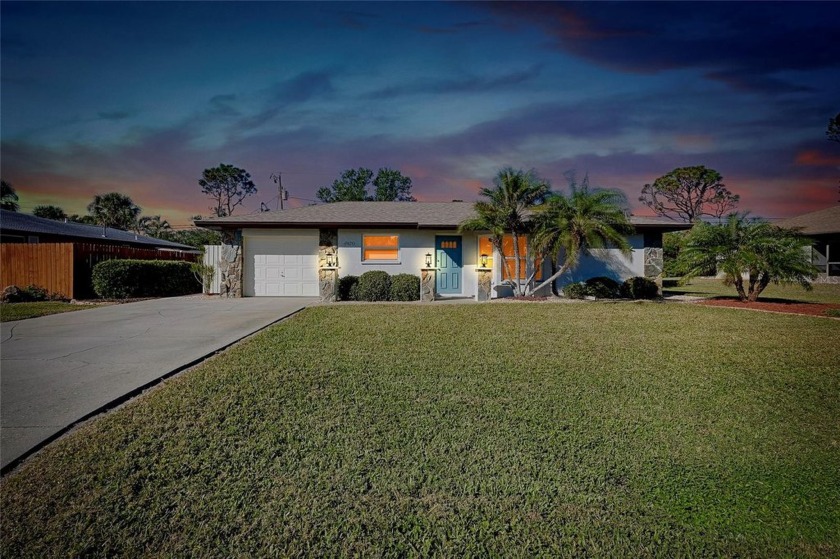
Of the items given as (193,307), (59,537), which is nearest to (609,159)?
Answer: (193,307)

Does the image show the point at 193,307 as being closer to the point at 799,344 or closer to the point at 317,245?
the point at 317,245

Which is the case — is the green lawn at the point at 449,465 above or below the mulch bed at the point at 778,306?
below

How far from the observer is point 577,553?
2160 millimetres

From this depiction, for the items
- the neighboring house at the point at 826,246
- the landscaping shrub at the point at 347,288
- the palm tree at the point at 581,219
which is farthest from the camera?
the neighboring house at the point at 826,246

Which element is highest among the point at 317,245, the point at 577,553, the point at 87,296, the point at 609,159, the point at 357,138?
the point at 357,138

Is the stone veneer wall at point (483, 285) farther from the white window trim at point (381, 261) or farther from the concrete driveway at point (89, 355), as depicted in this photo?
the concrete driveway at point (89, 355)

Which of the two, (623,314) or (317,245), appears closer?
(623,314)

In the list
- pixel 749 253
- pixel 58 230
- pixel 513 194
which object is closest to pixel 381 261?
pixel 513 194

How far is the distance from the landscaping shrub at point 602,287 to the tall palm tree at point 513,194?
344cm

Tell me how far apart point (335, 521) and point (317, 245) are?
14.2m

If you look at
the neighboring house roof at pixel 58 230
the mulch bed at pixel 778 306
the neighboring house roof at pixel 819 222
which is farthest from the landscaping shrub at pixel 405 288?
the neighboring house roof at pixel 819 222

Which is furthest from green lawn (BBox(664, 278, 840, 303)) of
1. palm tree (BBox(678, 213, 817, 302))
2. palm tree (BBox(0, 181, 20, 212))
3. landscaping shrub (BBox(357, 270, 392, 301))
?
palm tree (BBox(0, 181, 20, 212))

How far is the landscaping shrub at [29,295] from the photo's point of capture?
44.0 ft

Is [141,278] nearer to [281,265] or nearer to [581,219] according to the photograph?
[281,265]
